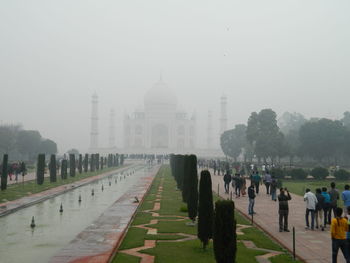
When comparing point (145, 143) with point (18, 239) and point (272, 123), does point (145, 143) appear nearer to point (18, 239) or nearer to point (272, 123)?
point (272, 123)

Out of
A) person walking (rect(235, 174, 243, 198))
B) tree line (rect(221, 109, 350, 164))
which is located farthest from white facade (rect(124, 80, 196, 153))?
person walking (rect(235, 174, 243, 198))

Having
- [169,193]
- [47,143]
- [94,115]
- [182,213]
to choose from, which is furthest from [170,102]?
[182,213]

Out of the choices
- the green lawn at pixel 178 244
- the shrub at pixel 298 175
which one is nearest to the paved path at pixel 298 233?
the green lawn at pixel 178 244

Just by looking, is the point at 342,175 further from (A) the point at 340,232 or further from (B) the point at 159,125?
(B) the point at 159,125

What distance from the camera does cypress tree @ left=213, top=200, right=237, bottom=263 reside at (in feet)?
20.6

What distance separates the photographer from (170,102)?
90438mm

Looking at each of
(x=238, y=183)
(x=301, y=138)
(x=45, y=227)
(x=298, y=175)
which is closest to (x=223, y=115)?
(x=301, y=138)

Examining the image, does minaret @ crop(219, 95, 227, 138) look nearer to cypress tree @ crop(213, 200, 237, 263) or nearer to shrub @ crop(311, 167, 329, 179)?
shrub @ crop(311, 167, 329, 179)

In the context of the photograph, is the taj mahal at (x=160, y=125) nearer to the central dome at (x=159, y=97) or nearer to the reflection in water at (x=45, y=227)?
the central dome at (x=159, y=97)

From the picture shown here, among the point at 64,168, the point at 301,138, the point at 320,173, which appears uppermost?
the point at 301,138

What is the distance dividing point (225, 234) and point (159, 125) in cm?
8459

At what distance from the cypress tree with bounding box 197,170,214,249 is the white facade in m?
78.4

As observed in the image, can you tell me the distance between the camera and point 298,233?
1001 centimetres

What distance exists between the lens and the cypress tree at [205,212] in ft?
26.8
